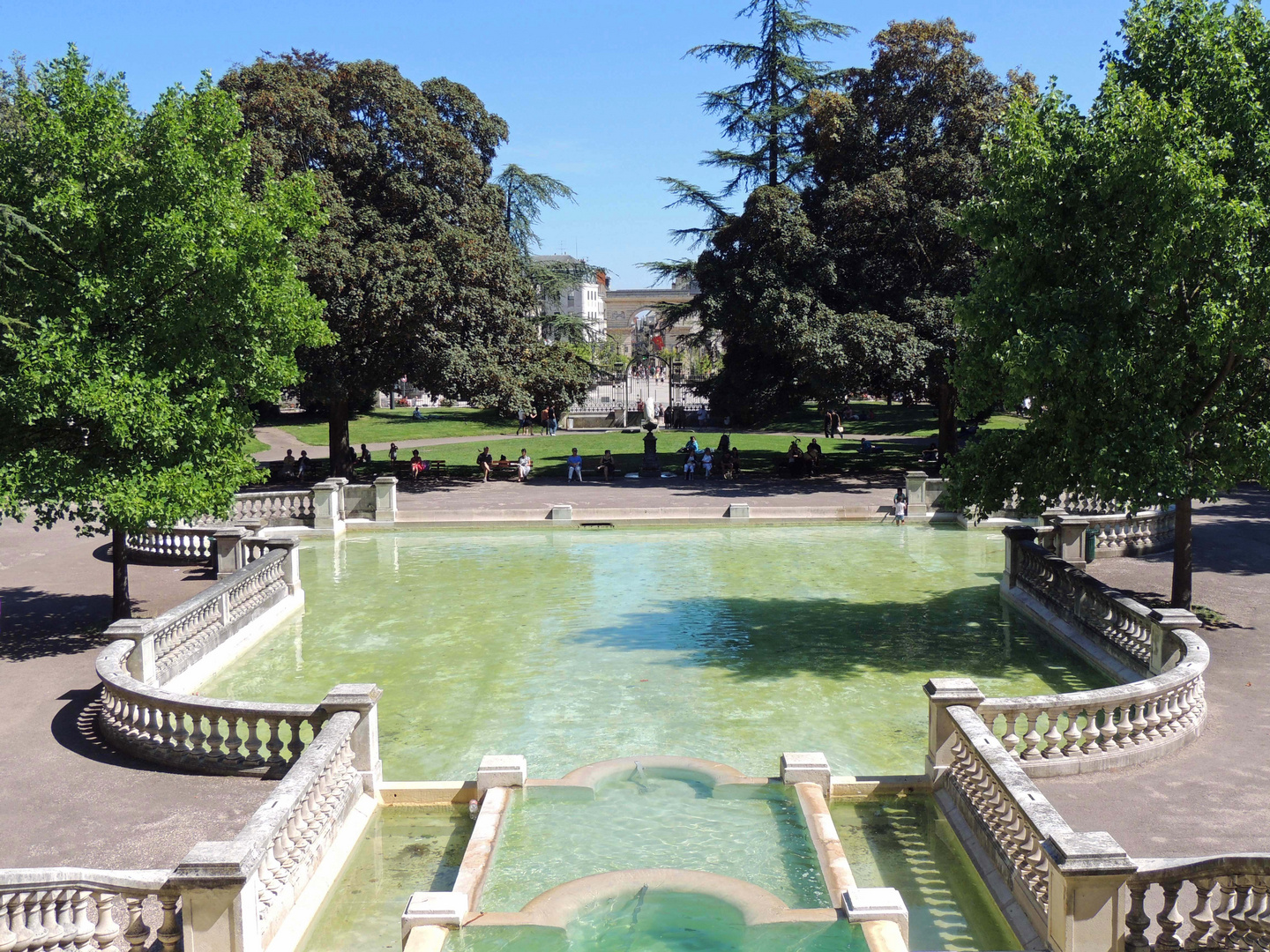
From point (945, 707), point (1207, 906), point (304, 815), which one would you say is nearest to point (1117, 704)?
point (945, 707)

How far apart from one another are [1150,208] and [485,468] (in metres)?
26.2

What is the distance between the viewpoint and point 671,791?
10.4 metres

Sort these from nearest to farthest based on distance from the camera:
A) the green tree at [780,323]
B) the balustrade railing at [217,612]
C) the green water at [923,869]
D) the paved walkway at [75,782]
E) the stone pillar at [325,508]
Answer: the green water at [923,869] → the paved walkway at [75,782] → the balustrade railing at [217,612] → the stone pillar at [325,508] → the green tree at [780,323]

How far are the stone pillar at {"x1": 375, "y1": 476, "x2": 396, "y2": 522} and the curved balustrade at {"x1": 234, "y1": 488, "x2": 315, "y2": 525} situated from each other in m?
1.63

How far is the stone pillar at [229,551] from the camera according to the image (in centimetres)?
1992

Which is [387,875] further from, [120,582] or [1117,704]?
[120,582]

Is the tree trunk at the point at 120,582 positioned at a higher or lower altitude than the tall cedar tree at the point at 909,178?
lower

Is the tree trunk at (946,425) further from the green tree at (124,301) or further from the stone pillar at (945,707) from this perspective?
the stone pillar at (945,707)

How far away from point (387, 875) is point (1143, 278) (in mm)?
12252

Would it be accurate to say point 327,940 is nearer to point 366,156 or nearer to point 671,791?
point 671,791

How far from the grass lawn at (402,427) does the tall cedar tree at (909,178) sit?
923 inches

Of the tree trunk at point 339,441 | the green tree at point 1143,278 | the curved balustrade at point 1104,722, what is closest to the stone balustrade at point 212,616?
the curved balustrade at point 1104,722

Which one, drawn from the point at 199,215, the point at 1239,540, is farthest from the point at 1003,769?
the point at 1239,540

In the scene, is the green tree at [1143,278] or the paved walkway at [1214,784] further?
the green tree at [1143,278]
